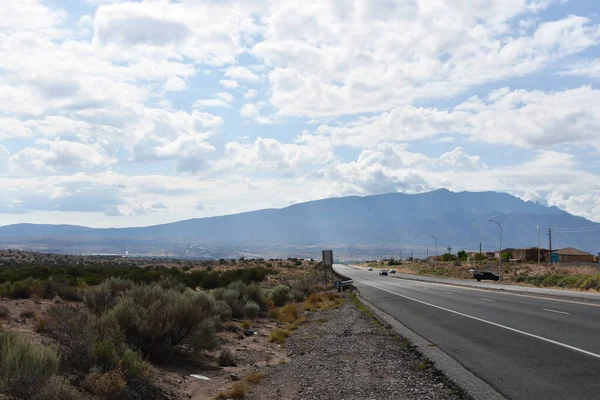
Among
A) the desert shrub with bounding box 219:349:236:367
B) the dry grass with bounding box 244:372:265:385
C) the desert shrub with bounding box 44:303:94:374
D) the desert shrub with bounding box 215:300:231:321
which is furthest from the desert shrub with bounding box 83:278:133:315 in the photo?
the dry grass with bounding box 244:372:265:385

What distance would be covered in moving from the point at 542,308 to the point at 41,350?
20690 mm

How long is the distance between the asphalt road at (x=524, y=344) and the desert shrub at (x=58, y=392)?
6.06 metres

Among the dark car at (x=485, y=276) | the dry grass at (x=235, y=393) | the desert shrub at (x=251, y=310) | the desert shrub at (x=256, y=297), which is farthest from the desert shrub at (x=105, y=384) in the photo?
Result: the dark car at (x=485, y=276)

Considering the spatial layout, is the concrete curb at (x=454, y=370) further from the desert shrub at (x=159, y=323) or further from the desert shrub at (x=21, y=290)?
the desert shrub at (x=21, y=290)

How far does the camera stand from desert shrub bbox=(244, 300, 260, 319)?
24.2 metres

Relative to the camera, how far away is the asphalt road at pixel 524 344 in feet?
29.9

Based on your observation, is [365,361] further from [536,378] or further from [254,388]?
[536,378]

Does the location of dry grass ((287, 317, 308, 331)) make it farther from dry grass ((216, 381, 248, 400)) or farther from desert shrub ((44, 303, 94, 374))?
desert shrub ((44, 303, 94, 374))

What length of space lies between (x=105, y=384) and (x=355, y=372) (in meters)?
4.80

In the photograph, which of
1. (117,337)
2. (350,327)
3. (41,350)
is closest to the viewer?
(41,350)

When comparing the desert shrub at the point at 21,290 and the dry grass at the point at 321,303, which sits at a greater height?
the desert shrub at the point at 21,290

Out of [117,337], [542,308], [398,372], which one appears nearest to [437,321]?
[542,308]

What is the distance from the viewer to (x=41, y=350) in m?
7.84

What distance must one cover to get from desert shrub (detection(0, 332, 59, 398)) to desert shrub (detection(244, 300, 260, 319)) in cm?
1655
